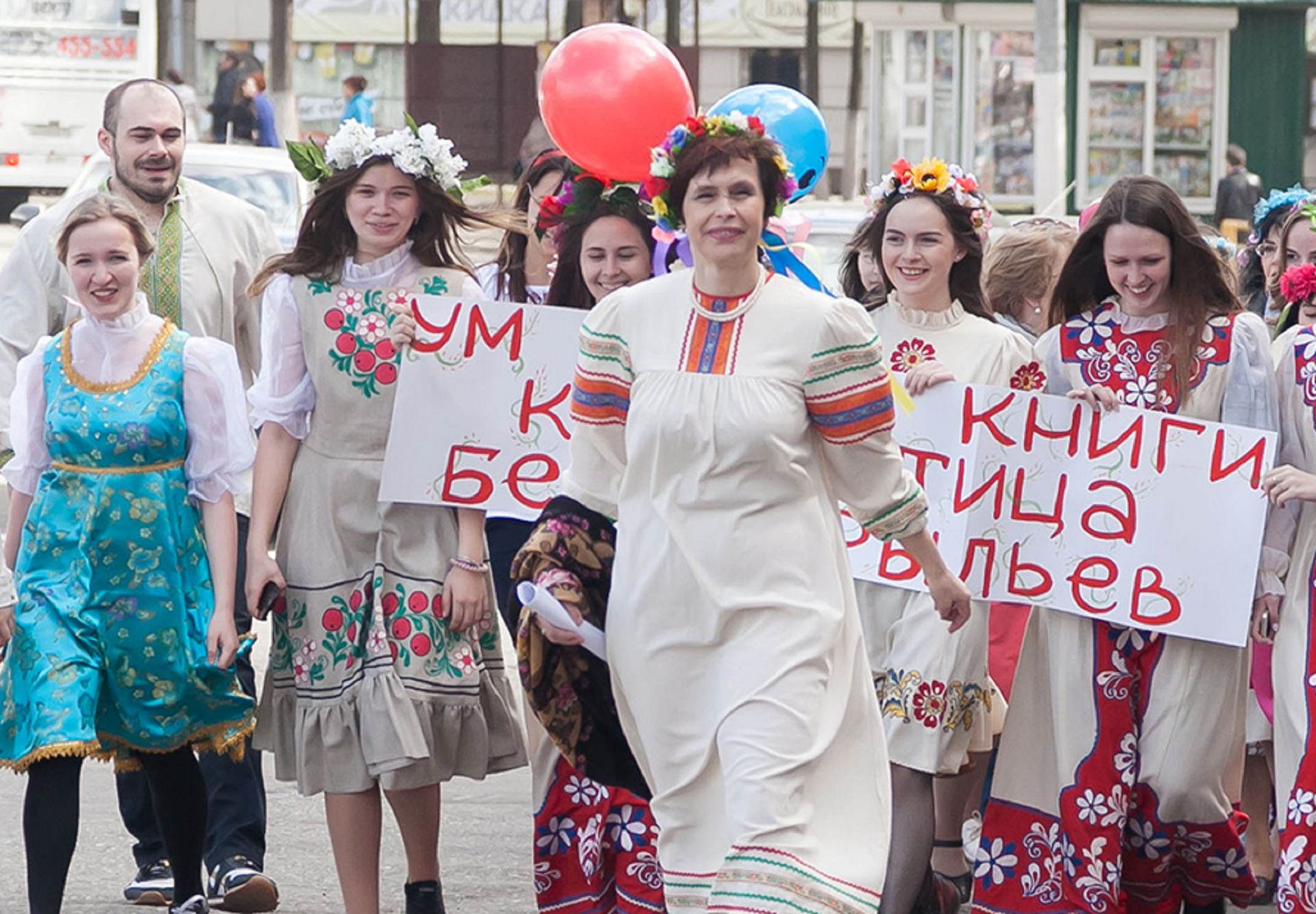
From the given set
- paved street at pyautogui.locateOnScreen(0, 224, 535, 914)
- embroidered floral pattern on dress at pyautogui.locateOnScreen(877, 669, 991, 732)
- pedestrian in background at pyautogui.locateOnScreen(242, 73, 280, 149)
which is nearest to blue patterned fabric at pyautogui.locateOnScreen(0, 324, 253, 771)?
paved street at pyautogui.locateOnScreen(0, 224, 535, 914)

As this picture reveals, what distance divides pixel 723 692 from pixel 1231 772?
1684 millimetres

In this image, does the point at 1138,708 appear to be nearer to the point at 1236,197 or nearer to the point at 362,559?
the point at 362,559

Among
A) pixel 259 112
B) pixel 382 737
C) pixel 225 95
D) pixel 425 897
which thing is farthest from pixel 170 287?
pixel 225 95

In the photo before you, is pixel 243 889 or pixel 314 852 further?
pixel 314 852

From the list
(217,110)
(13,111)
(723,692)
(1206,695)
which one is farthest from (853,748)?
(217,110)

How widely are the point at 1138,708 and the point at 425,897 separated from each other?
1857 mm

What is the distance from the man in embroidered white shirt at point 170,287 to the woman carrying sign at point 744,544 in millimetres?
1936

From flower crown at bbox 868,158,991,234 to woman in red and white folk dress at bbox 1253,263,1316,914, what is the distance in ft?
2.92

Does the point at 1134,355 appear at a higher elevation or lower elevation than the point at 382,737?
higher

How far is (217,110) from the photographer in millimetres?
28438

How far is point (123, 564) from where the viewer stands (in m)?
5.77

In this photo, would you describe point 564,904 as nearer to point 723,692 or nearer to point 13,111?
point 723,692

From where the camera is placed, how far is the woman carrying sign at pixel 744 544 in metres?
4.56

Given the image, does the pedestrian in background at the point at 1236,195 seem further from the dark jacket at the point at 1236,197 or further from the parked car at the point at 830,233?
the parked car at the point at 830,233
